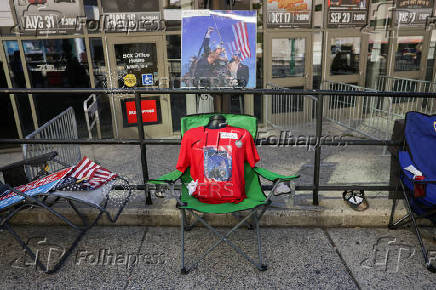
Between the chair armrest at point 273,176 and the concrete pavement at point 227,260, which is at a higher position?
the chair armrest at point 273,176

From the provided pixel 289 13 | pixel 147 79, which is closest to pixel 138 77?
pixel 147 79

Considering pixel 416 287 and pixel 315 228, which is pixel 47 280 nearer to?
pixel 315 228

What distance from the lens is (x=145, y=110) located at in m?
7.10

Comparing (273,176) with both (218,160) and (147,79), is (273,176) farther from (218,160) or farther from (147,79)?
(147,79)

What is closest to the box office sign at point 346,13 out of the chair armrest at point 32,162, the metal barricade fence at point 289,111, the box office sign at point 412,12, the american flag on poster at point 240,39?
the box office sign at point 412,12

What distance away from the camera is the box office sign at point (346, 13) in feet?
25.2

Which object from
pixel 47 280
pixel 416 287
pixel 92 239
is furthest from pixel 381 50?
pixel 47 280

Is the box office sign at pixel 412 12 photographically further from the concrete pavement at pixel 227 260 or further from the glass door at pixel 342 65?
the concrete pavement at pixel 227 260

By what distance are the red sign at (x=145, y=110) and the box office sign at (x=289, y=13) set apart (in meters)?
A: 3.01

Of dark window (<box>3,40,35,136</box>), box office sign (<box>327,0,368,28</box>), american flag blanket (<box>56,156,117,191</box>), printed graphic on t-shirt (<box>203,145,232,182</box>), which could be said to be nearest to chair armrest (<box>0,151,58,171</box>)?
american flag blanket (<box>56,156,117,191</box>)

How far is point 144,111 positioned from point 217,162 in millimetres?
4233

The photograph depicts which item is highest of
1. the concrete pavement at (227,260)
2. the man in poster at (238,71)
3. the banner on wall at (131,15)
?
the banner on wall at (131,15)

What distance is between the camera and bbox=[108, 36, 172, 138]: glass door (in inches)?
267

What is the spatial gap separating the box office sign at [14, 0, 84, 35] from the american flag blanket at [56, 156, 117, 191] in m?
4.18
